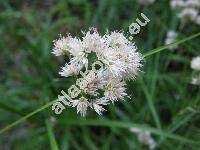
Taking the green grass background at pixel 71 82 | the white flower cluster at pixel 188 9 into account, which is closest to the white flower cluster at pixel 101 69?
the green grass background at pixel 71 82

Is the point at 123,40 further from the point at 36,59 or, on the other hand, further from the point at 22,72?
the point at 22,72

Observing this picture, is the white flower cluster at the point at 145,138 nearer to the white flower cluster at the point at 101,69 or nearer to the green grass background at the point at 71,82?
the green grass background at the point at 71,82

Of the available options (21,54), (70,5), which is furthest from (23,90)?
(70,5)

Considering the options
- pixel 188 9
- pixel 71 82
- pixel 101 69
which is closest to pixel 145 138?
pixel 71 82

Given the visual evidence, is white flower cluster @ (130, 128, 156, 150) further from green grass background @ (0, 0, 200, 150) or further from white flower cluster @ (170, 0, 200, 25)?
white flower cluster @ (170, 0, 200, 25)

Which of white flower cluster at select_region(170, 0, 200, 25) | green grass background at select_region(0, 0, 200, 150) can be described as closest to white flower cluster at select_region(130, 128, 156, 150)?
green grass background at select_region(0, 0, 200, 150)
